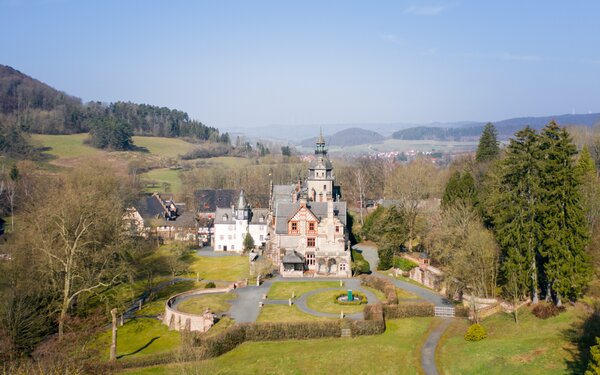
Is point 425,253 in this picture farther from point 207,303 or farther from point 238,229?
point 238,229

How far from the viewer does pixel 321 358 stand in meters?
38.7

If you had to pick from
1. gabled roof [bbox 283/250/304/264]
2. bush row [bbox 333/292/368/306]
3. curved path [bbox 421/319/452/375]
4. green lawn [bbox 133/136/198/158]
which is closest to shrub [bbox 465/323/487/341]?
curved path [bbox 421/319/452/375]

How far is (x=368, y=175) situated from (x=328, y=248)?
69026 mm

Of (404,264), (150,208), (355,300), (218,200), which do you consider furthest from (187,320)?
(218,200)

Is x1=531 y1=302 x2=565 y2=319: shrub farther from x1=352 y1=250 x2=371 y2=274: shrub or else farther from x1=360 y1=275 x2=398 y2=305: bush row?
x1=352 y1=250 x2=371 y2=274: shrub

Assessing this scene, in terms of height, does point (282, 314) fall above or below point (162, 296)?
above

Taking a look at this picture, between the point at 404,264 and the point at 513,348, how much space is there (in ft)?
92.5

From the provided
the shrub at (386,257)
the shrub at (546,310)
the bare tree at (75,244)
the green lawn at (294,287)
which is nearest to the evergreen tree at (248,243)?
the green lawn at (294,287)

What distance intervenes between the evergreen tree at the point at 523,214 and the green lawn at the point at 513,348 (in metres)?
3.51

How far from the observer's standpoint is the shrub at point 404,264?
63.4 m

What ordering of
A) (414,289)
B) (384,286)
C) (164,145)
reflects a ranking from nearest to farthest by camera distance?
1. (384,286)
2. (414,289)
3. (164,145)

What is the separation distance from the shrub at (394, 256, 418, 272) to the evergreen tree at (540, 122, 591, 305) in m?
22.0

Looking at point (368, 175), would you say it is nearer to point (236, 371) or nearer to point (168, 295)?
point (168, 295)

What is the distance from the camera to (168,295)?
5750 cm
